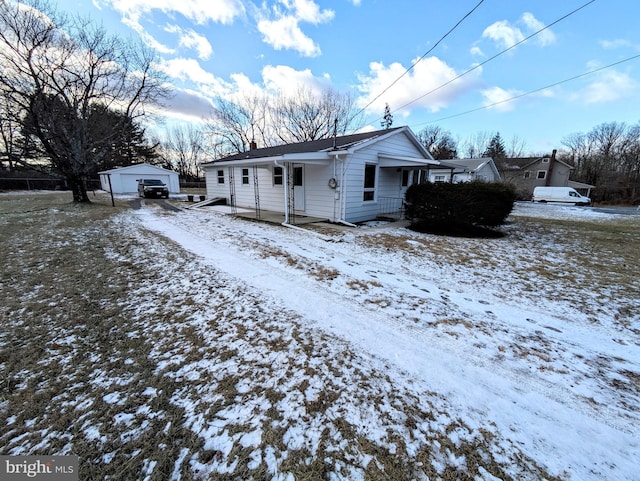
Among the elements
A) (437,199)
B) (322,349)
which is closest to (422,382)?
(322,349)

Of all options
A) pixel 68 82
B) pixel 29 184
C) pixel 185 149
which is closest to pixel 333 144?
pixel 68 82

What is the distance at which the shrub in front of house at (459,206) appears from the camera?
27.3 ft

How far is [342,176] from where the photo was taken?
30.6ft

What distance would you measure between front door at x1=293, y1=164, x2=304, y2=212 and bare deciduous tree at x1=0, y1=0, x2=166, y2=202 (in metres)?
12.0

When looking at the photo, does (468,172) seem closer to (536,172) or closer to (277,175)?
(536,172)

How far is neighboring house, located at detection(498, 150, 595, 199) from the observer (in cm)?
3384

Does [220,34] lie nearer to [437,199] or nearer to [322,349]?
[437,199]

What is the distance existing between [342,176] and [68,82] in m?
16.7

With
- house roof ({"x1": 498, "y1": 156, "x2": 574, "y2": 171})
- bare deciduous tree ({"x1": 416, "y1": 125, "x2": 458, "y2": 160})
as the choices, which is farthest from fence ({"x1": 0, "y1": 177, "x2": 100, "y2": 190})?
house roof ({"x1": 498, "y1": 156, "x2": 574, "y2": 171})

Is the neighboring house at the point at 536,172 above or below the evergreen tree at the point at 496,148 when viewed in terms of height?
below

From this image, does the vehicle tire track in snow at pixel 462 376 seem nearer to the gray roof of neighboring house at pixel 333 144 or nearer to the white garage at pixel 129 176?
the gray roof of neighboring house at pixel 333 144

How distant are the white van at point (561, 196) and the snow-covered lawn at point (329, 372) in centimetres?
2848

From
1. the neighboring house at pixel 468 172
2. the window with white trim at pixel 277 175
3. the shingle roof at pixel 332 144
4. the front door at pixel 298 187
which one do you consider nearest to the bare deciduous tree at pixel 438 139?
the neighboring house at pixel 468 172

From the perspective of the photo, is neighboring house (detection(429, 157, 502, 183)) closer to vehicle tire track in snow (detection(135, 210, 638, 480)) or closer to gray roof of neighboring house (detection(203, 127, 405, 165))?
gray roof of neighboring house (detection(203, 127, 405, 165))
